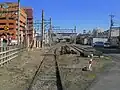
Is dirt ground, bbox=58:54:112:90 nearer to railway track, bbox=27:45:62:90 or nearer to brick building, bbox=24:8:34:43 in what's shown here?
railway track, bbox=27:45:62:90

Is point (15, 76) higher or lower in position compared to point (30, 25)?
lower

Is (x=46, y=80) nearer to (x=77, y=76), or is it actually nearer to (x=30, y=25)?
(x=77, y=76)

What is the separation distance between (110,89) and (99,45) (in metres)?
77.4

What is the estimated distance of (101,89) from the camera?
12.8 metres

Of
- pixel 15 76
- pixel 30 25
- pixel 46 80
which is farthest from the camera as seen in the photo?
pixel 30 25

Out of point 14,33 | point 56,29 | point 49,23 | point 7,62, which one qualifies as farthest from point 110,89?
point 56,29

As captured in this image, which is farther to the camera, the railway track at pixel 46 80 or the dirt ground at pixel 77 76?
the dirt ground at pixel 77 76

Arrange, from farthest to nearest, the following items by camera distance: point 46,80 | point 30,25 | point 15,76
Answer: point 30,25 → point 15,76 → point 46,80

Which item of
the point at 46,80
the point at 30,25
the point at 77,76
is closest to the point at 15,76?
the point at 46,80

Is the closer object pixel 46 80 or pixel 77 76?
pixel 46 80

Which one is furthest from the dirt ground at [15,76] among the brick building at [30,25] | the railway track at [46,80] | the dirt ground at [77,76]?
the brick building at [30,25]

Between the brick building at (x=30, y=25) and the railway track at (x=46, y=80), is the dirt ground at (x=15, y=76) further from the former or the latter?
the brick building at (x=30, y=25)

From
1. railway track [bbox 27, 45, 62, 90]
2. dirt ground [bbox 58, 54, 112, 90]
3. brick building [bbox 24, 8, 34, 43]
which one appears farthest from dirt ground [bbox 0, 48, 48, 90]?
brick building [bbox 24, 8, 34, 43]

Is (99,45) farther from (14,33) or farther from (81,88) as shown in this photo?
(81,88)
